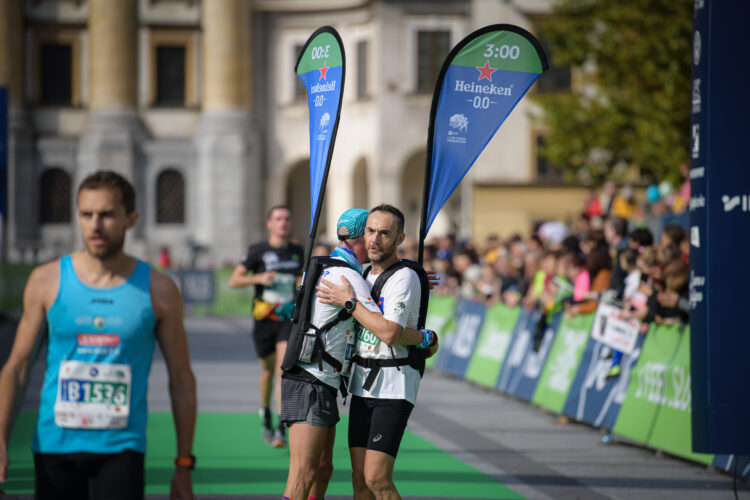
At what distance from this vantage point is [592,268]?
1392 centimetres

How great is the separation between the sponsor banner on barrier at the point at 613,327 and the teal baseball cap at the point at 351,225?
555 cm

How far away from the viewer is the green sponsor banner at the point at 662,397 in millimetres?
10227

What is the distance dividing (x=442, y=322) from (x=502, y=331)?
3.63 metres

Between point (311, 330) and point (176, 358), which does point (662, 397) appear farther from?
point (176, 358)

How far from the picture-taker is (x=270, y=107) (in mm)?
51781

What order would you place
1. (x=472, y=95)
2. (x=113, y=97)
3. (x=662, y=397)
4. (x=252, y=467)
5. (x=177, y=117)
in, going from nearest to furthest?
(x=472, y=95) < (x=252, y=467) < (x=662, y=397) < (x=113, y=97) < (x=177, y=117)

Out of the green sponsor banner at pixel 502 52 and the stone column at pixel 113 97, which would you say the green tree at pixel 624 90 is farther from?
the stone column at pixel 113 97

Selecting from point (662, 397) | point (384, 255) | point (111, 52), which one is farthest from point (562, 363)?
point (111, 52)

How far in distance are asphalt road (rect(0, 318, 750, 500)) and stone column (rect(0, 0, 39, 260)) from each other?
1319 inches

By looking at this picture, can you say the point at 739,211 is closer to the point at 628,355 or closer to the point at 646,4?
the point at 628,355

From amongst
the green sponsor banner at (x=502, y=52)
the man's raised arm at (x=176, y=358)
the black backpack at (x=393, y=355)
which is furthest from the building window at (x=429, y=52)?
the man's raised arm at (x=176, y=358)

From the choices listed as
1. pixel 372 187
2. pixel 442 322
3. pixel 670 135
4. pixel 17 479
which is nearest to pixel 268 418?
pixel 17 479

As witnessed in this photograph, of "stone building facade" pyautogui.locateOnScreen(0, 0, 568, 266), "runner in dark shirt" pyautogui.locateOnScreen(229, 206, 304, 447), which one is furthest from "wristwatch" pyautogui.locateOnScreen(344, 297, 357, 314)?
"stone building facade" pyautogui.locateOnScreen(0, 0, 568, 266)

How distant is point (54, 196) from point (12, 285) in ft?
72.2
